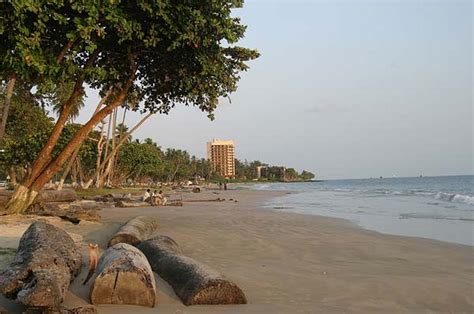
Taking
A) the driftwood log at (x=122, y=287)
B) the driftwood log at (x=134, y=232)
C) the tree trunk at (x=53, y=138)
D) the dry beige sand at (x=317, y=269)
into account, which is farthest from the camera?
the tree trunk at (x=53, y=138)

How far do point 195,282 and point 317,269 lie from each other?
3.17 meters

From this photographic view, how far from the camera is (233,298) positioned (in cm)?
568

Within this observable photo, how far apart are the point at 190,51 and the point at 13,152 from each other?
85.5 ft

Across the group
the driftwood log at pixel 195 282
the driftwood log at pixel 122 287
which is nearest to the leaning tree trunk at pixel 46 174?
the driftwood log at pixel 195 282

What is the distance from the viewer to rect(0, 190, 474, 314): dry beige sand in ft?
18.9

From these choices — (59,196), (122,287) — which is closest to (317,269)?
(122,287)

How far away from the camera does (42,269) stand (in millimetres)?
5117

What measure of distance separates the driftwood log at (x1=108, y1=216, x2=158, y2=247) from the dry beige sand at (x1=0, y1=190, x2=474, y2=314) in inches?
24.8

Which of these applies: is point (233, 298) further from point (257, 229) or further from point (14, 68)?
point (257, 229)

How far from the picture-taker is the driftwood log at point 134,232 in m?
9.33

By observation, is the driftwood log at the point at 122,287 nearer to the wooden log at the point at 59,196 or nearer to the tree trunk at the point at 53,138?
the tree trunk at the point at 53,138

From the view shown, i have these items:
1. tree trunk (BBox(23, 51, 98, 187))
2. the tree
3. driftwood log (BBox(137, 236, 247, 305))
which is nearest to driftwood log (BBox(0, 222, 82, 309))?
driftwood log (BBox(137, 236, 247, 305))

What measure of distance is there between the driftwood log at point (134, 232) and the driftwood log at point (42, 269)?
7.97 ft

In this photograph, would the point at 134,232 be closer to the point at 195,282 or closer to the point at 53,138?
the point at 195,282
